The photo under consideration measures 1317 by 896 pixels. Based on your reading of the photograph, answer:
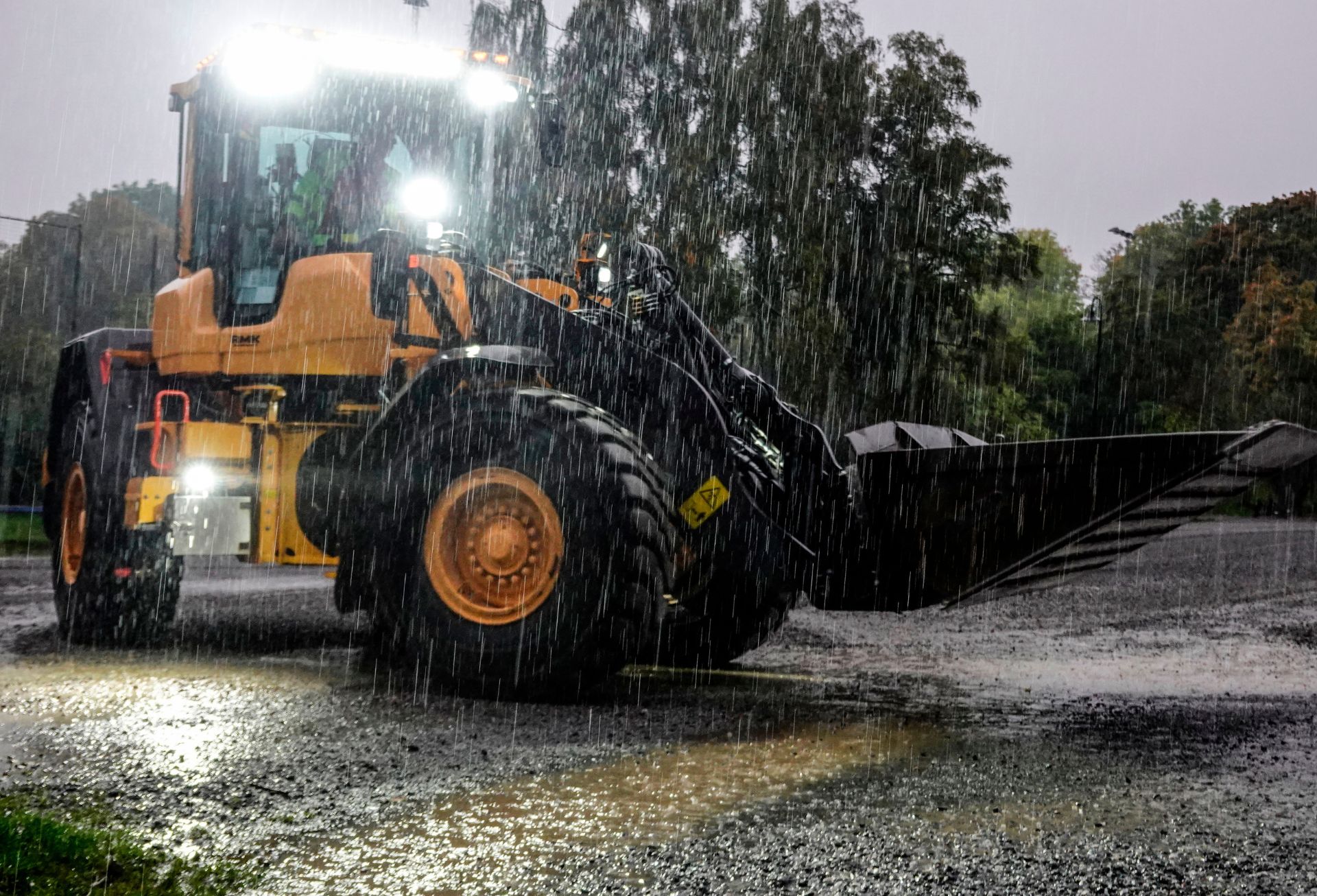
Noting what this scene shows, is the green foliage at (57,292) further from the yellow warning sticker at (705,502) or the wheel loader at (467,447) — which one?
the yellow warning sticker at (705,502)

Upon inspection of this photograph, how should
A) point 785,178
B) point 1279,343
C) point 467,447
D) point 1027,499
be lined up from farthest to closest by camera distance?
point 1279,343
point 785,178
point 467,447
point 1027,499

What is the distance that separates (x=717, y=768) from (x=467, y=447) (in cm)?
218

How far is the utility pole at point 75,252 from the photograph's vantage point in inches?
1378

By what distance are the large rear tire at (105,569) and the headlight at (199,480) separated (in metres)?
0.35

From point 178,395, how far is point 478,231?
215 centimetres

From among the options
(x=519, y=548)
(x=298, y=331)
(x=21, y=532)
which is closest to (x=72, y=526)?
(x=298, y=331)

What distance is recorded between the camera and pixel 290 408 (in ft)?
25.6

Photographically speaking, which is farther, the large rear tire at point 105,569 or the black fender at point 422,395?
the large rear tire at point 105,569

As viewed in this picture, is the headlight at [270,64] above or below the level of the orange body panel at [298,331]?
above

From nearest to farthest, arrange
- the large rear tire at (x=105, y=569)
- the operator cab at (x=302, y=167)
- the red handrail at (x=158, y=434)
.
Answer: the red handrail at (x=158, y=434) → the operator cab at (x=302, y=167) → the large rear tire at (x=105, y=569)

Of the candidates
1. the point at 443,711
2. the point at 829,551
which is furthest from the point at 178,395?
the point at 829,551

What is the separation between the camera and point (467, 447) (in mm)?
6363

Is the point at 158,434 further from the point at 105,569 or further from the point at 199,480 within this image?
the point at 105,569

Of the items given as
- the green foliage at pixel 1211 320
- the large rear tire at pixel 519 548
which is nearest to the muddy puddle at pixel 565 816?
the large rear tire at pixel 519 548
